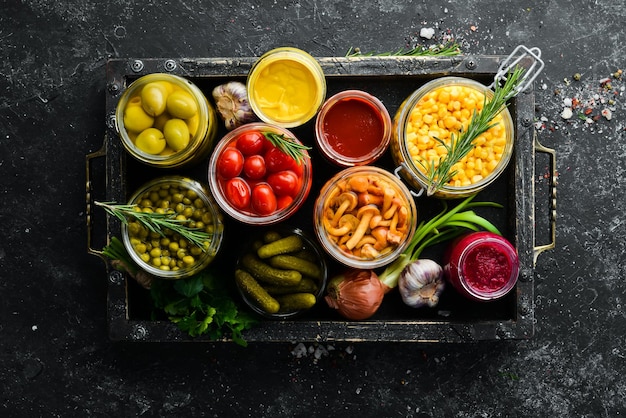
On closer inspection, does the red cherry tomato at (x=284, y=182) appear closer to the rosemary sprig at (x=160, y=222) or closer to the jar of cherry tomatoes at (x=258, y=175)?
the jar of cherry tomatoes at (x=258, y=175)

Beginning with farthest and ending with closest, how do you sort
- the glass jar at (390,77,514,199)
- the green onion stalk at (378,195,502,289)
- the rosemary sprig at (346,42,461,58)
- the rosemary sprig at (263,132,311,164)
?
the rosemary sprig at (346,42,461,58), the green onion stalk at (378,195,502,289), the glass jar at (390,77,514,199), the rosemary sprig at (263,132,311,164)

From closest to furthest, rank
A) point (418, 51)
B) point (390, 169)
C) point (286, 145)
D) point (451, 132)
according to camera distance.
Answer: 1. point (286, 145)
2. point (451, 132)
3. point (390, 169)
4. point (418, 51)

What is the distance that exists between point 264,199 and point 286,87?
0.98 ft

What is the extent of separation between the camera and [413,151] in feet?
5.54

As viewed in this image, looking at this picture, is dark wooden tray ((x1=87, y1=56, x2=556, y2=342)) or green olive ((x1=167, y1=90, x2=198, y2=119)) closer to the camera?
green olive ((x1=167, y1=90, x2=198, y2=119))

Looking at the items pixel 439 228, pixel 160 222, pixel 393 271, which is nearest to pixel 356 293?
pixel 393 271

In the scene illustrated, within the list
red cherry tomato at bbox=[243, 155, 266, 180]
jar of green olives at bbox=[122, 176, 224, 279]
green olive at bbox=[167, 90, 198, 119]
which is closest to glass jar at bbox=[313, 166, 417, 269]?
red cherry tomato at bbox=[243, 155, 266, 180]

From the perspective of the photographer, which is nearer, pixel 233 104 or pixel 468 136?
pixel 468 136

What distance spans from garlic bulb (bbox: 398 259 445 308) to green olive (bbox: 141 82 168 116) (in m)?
0.74

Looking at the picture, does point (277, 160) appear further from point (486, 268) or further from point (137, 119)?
point (486, 268)

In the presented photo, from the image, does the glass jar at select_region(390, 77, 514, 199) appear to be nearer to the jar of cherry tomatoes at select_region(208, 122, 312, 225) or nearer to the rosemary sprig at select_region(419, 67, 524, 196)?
the rosemary sprig at select_region(419, 67, 524, 196)

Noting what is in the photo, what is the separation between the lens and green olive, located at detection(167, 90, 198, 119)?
1614mm

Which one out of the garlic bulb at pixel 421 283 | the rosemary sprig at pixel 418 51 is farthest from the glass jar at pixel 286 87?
the garlic bulb at pixel 421 283

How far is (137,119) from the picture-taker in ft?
5.37
